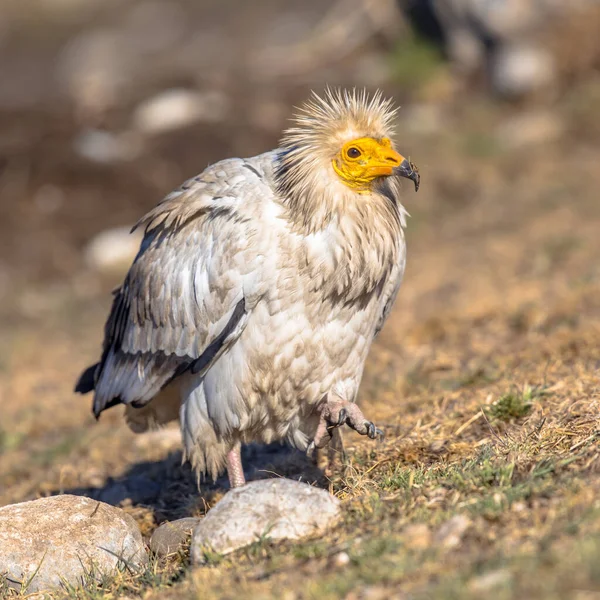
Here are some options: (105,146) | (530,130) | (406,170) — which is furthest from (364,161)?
(105,146)

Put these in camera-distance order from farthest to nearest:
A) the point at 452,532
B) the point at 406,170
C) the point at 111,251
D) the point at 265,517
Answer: the point at 111,251 < the point at 406,170 < the point at 265,517 < the point at 452,532

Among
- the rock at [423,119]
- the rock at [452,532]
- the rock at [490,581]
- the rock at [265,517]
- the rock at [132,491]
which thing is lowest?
the rock at [490,581]

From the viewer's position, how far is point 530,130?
16062mm

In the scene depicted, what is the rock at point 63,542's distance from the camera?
15.7 ft

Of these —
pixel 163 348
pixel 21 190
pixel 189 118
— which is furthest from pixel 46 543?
pixel 189 118

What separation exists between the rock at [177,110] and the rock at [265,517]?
524 inches

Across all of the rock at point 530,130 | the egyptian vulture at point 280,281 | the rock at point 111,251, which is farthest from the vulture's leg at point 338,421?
the rock at point 530,130

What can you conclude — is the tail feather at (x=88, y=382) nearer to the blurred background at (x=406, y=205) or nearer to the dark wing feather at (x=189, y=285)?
the dark wing feather at (x=189, y=285)

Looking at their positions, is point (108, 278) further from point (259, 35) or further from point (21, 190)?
point (259, 35)

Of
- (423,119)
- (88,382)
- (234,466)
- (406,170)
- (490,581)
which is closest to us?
(490,581)

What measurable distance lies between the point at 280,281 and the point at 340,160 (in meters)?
0.71

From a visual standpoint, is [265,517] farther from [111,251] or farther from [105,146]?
[105,146]

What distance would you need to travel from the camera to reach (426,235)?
1349 cm

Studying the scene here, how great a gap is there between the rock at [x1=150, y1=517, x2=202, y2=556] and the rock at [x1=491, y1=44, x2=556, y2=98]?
45.0 ft
